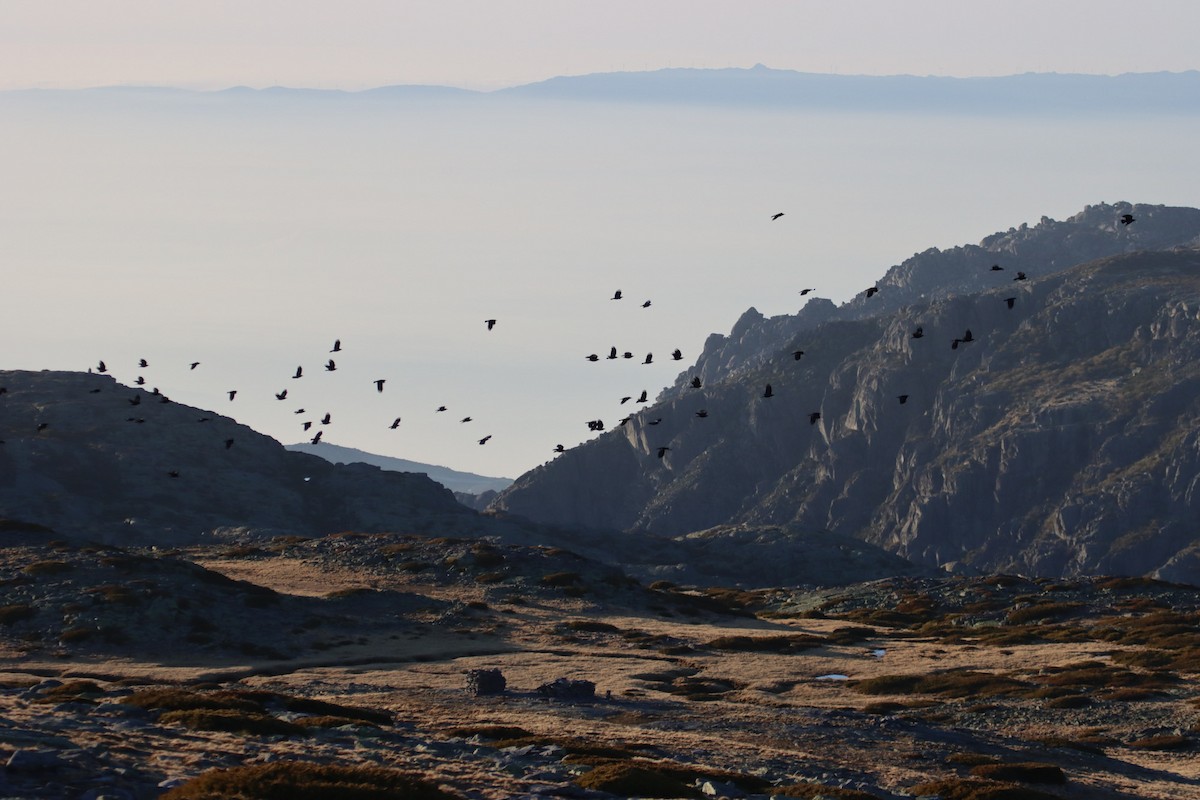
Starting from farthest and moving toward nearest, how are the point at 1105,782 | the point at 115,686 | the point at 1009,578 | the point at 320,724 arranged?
the point at 1009,578
the point at 115,686
the point at 1105,782
the point at 320,724

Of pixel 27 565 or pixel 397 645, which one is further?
pixel 27 565

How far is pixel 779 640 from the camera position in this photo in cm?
10838

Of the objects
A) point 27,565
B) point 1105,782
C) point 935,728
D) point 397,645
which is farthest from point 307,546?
point 1105,782

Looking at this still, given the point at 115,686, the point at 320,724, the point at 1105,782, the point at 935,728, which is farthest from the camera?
the point at 115,686

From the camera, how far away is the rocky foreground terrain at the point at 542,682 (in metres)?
52.9

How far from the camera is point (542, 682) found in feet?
290

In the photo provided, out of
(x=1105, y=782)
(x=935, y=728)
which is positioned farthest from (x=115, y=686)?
(x=1105, y=782)

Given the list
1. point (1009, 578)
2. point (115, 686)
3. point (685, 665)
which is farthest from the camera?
point (1009, 578)

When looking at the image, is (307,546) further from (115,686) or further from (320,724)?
(320,724)

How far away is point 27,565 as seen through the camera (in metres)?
113

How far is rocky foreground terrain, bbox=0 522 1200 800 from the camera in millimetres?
52938

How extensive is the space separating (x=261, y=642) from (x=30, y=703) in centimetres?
3808

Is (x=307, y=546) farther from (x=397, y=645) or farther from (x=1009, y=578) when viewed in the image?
(x=1009, y=578)

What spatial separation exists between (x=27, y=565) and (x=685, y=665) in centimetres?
4535
